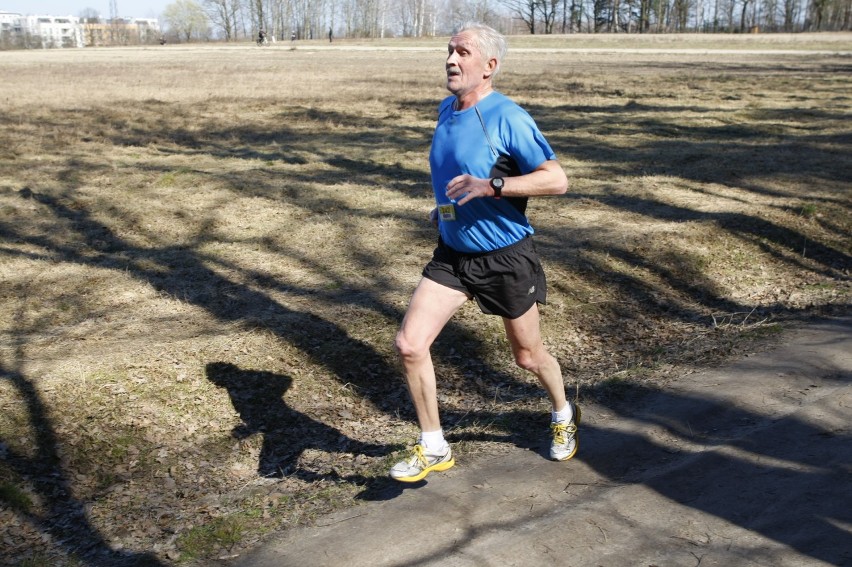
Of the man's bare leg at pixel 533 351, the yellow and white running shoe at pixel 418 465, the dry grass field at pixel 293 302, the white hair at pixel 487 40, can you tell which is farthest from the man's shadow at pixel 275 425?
the white hair at pixel 487 40

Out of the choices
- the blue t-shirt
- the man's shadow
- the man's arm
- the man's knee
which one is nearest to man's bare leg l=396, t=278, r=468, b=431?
the man's knee

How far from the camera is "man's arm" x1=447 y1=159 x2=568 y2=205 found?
4.02 meters

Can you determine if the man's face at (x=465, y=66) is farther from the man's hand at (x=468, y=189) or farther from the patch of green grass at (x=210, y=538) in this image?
the patch of green grass at (x=210, y=538)

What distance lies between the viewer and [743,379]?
5926 mm

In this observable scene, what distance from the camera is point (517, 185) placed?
13.3ft

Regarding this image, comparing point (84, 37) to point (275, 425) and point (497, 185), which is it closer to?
point (275, 425)

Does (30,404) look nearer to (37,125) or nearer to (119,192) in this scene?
(119,192)

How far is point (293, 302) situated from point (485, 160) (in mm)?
3582

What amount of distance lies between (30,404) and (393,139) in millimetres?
11218

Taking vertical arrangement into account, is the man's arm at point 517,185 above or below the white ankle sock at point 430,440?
above

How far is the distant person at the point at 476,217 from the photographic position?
413cm

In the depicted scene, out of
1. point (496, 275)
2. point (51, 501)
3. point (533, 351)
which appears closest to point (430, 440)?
point (533, 351)

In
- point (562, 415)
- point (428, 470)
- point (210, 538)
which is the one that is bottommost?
point (210, 538)

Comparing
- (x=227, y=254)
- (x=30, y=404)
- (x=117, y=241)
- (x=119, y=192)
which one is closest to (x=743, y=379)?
(x=30, y=404)
